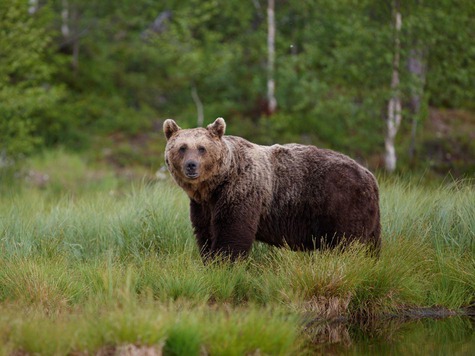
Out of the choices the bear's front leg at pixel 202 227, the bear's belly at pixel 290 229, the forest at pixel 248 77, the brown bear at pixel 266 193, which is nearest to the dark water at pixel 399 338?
the brown bear at pixel 266 193

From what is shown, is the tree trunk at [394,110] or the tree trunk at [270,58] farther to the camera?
the tree trunk at [270,58]

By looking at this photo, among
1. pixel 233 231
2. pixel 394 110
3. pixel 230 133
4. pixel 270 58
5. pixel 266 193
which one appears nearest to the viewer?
pixel 233 231

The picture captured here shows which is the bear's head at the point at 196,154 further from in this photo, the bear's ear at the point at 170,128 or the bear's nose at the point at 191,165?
the bear's ear at the point at 170,128

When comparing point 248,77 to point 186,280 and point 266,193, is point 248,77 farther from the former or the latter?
point 186,280

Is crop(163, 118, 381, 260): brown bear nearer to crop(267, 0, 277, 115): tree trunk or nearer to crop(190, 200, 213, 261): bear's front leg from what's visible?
crop(190, 200, 213, 261): bear's front leg

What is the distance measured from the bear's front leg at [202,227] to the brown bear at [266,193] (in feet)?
0.03

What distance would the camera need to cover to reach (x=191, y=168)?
7883 mm

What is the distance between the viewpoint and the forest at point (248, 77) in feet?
60.3

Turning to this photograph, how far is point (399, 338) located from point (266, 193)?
2021 mm

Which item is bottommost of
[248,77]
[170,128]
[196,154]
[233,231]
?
[233,231]

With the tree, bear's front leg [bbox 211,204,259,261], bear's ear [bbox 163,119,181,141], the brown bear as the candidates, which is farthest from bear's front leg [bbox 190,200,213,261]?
the tree

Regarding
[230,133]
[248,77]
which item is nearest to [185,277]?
[230,133]

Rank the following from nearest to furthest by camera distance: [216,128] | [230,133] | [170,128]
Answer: [216,128], [170,128], [230,133]

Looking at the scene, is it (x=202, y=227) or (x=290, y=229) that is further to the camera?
(x=290, y=229)
